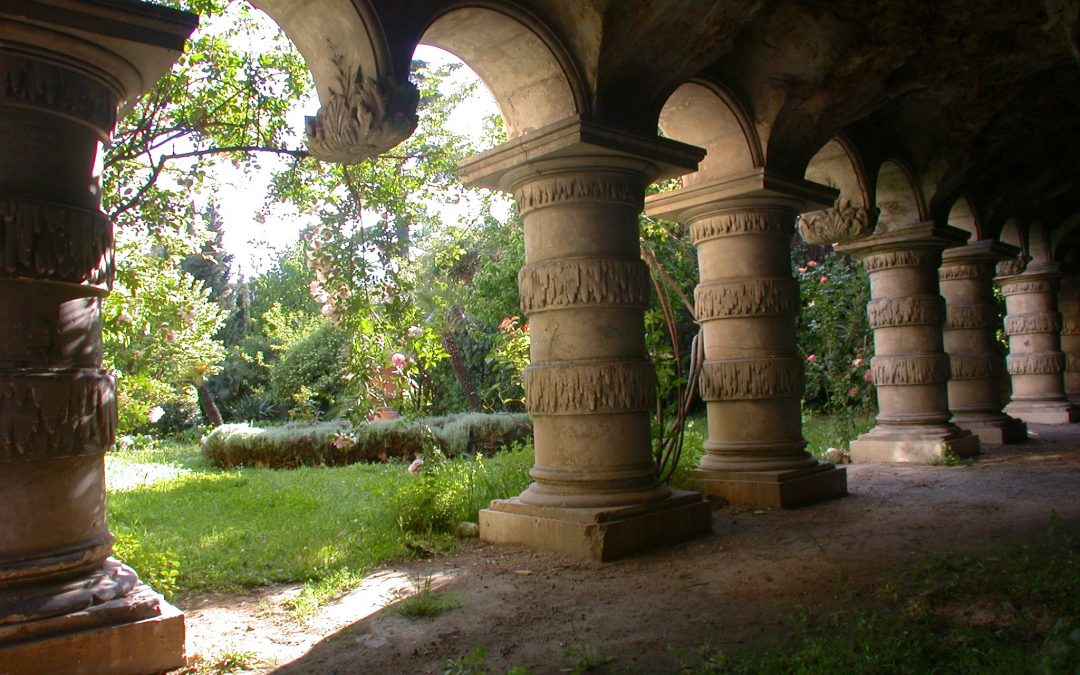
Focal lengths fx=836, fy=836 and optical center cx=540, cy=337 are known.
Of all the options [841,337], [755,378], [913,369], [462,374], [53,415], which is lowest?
[53,415]

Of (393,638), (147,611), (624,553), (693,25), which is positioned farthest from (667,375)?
(147,611)

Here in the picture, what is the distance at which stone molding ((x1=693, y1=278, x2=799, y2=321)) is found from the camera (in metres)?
6.22

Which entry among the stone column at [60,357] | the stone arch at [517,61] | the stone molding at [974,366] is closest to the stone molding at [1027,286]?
the stone molding at [974,366]

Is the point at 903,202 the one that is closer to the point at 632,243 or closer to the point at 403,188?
the point at 632,243

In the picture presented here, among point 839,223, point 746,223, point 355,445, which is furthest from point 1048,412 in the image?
point 355,445

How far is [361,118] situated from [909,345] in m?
6.71

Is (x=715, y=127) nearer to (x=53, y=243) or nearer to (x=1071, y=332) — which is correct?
(x=53, y=243)

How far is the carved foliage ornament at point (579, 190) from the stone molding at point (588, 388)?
96 centimetres

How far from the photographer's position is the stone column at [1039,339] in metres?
12.1

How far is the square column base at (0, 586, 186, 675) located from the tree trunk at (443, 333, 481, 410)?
13.6m

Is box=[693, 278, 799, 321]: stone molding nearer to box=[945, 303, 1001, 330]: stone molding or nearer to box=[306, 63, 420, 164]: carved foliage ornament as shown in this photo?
box=[306, 63, 420, 164]: carved foliage ornament

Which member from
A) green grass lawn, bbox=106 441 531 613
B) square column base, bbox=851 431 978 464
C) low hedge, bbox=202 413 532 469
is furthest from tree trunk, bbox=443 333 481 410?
square column base, bbox=851 431 978 464

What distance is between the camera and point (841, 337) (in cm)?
1162

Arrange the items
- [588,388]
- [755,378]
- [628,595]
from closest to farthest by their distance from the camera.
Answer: [628,595] → [588,388] → [755,378]
